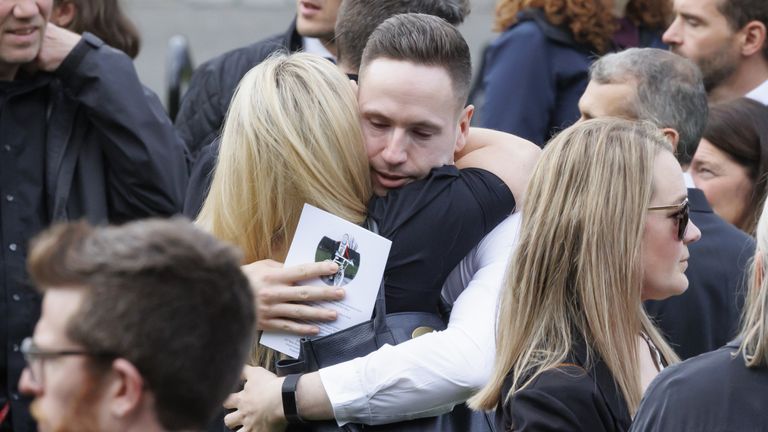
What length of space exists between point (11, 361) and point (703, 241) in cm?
227

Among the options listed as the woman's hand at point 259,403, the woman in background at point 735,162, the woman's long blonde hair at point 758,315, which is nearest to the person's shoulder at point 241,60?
the woman in background at point 735,162

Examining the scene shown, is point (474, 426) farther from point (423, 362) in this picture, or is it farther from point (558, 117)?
point (558, 117)

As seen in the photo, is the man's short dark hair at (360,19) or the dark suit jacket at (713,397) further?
the man's short dark hair at (360,19)

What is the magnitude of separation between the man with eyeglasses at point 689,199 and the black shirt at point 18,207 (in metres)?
1.87

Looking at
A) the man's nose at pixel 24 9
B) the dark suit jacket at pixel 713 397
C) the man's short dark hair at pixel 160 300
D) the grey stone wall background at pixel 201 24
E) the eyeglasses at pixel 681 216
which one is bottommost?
the grey stone wall background at pixel 201 24

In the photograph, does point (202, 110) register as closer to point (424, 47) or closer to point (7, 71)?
point (7, 71)

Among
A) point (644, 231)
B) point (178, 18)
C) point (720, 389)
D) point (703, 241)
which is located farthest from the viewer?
point (178, 18)

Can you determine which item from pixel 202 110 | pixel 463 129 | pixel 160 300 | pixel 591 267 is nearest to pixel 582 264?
pixel 591 267

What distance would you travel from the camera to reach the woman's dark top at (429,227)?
296 centimetres

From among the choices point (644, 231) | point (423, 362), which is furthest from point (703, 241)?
point (423, 362)

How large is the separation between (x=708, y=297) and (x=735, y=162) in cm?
88

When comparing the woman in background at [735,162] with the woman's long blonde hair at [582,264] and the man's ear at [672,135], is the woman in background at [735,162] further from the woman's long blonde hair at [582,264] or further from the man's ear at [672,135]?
the woman's long blonde hair at [582,264]

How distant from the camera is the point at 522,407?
2.73 meters

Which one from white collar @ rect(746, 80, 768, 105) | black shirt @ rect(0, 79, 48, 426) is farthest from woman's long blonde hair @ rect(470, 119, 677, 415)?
white collar @ rect(746, 80, 768, 105)
